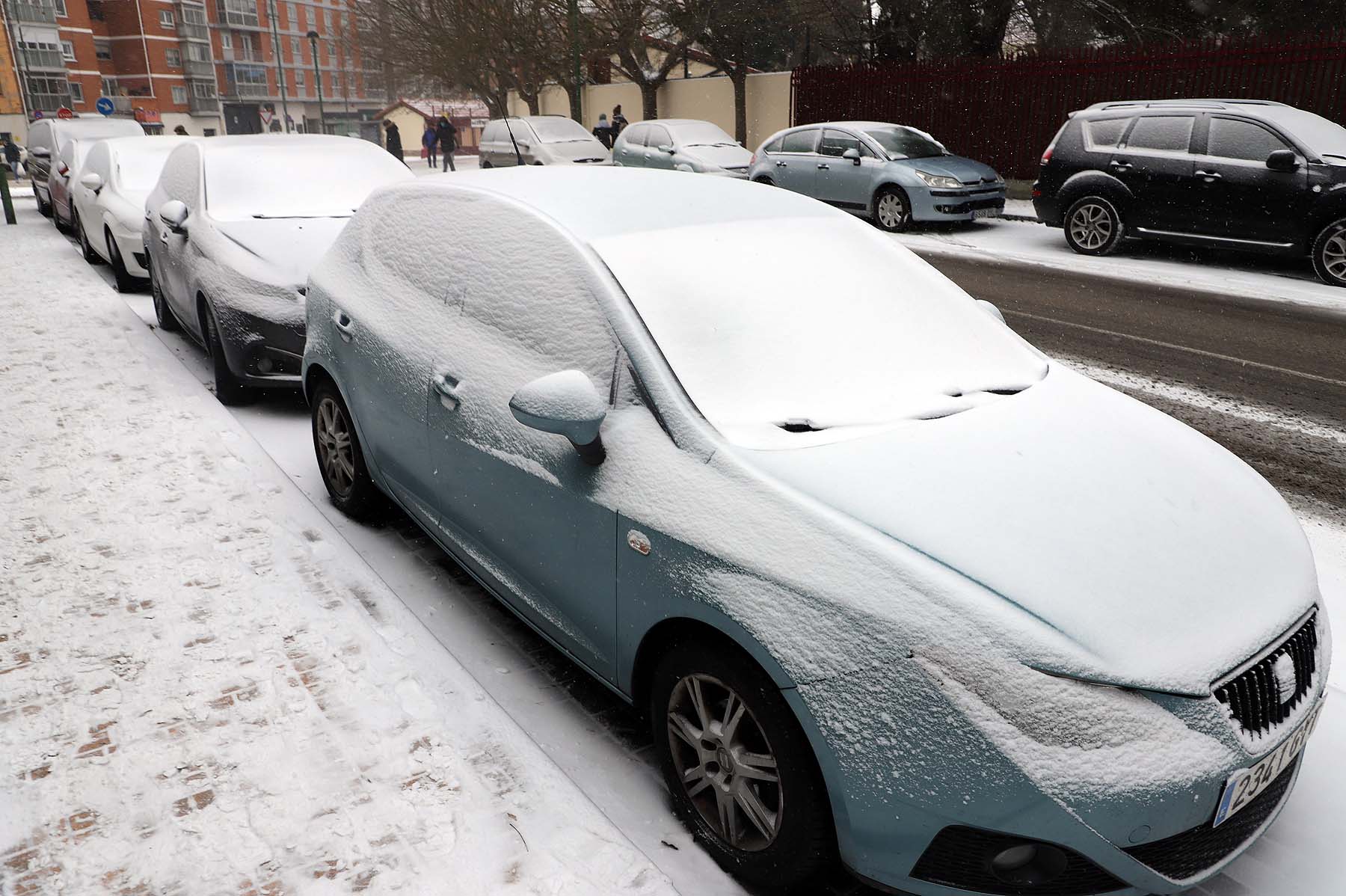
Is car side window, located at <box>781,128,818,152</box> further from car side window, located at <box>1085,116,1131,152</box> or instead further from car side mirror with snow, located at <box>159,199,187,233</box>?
car side mirror with snow, located at <box>159,199,187,233</box>

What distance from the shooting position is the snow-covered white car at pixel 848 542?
6.66ft

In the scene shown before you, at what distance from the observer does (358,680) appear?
3439 mm

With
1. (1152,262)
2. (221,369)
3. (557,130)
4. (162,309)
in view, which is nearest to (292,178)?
(221,369)

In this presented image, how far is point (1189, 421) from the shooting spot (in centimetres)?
621

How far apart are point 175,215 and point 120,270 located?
4.36 m

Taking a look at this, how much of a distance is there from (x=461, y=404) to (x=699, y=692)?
4.58ft

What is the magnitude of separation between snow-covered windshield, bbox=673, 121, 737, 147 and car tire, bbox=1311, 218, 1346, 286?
1141 cm

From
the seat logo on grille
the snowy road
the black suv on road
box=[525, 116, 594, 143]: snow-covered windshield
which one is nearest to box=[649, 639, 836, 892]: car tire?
the snowy road

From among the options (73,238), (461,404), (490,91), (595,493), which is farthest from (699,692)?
(490,91)

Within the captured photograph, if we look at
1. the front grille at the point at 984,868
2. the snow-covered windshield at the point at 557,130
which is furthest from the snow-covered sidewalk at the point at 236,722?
the snow-covered windshield at the point at 557,130

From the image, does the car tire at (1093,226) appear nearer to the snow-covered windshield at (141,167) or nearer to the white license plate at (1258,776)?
the snow-covered windshield at (141,167)

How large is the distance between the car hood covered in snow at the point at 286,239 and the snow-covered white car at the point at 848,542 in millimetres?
2824

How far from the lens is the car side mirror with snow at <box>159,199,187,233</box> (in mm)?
6703

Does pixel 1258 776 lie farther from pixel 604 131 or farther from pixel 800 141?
pixel 604 131
